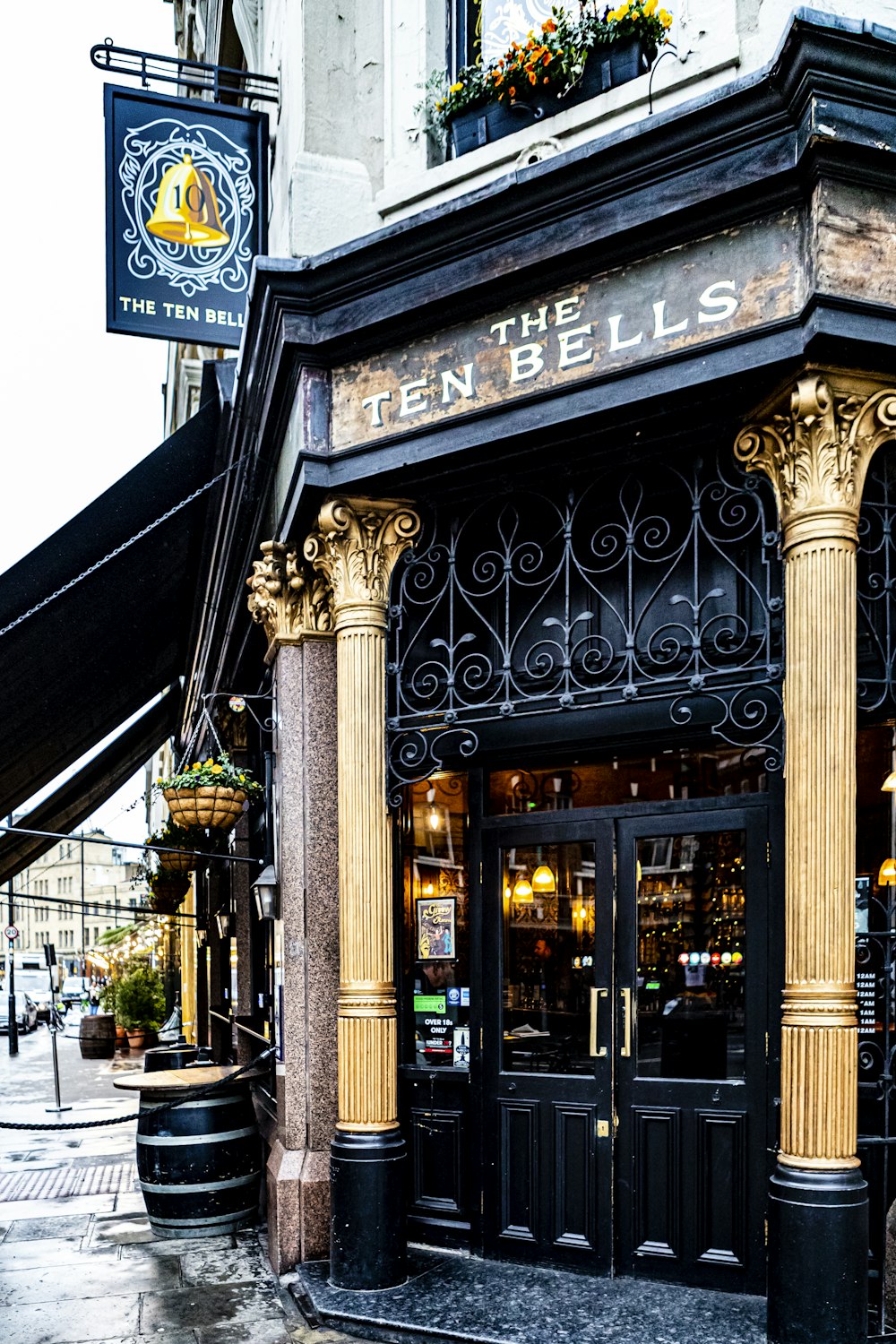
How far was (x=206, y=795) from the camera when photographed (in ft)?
30.2

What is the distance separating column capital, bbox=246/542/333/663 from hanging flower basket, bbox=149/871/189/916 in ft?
35.1

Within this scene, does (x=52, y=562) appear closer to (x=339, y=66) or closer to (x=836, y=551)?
(x=339, y=66)

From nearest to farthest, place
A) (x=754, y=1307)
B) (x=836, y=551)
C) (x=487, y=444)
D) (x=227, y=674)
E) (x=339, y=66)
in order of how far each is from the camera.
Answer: (x=836, y=551) → (x=754, y=1307) → (x=487, y=444) → (x=339, y=66) → (x=227, y=674)

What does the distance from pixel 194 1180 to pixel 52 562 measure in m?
4.50

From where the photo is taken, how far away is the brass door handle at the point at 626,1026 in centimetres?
699

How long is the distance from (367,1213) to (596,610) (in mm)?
3784

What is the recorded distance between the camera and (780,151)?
18.9ft

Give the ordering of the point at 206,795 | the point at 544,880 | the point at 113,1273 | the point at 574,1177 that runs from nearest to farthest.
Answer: the point at 574,1177, the point at 544,880, the point at 113,1273, the point at 206,795

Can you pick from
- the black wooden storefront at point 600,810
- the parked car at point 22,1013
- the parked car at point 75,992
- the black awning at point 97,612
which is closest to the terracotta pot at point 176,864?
the black awning at point 97,612

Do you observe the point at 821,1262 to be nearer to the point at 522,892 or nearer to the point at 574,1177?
the point at 574,1177

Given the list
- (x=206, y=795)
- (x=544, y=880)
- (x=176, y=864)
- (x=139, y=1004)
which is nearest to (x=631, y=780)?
(x=544, y=880)

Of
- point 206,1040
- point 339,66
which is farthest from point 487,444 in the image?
point 206,1040

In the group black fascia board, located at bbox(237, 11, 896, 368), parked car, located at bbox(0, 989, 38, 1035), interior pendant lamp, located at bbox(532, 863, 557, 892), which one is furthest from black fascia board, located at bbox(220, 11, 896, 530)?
parked car, located at bbox(0, 989, 38, 1035)

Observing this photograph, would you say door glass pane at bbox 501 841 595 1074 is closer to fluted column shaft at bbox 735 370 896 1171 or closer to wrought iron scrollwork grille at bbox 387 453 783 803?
wrought iron scrollwork grille at bbox 387 453 783 803
